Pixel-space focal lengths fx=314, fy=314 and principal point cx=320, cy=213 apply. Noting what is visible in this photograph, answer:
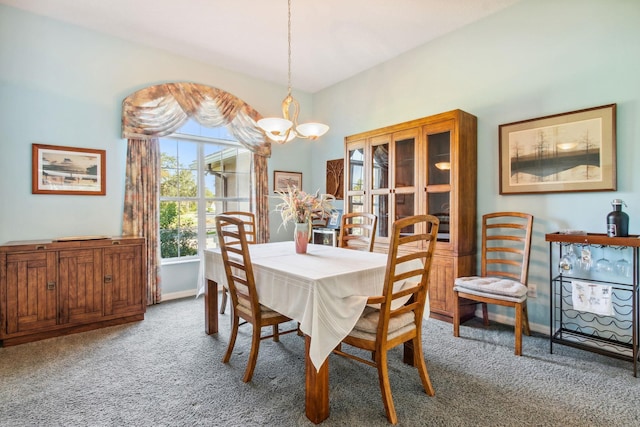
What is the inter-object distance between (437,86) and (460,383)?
308 cm

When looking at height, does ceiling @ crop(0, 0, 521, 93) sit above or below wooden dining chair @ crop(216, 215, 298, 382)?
above

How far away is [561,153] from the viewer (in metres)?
2.78

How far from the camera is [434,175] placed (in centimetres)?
327

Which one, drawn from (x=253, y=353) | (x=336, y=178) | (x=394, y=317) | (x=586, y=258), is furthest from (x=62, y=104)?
(x=586, y=258)

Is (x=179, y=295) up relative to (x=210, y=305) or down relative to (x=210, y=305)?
down

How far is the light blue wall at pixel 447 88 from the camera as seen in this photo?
256 centimetres

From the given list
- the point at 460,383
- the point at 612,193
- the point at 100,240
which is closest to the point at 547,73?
the point at 612,193

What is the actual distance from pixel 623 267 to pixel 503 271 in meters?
0.88

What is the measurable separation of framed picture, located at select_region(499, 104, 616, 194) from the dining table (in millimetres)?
1801

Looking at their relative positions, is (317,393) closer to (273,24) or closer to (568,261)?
(568,261)

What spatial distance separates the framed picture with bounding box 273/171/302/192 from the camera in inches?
195

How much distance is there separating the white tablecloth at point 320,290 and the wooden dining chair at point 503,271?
2.70 feet

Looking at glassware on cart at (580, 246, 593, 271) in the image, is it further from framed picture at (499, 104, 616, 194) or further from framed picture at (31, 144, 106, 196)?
framed picture at (31, 144, 106, 196)

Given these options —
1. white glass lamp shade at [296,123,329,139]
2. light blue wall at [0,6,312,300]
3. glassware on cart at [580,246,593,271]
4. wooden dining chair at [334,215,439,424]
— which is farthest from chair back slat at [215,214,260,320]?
glassware on cart at [580,246,593,271]
